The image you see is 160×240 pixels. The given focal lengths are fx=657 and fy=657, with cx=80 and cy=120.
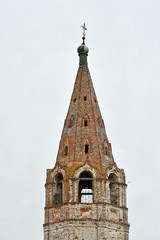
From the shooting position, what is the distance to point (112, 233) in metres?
53.8

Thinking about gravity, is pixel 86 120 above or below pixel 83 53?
below

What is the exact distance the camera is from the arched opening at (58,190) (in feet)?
184

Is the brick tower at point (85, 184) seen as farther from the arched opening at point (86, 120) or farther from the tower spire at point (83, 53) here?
the tower spire at point (83, 53)

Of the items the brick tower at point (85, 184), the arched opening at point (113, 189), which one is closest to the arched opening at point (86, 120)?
the brick tower at point (85, 184)

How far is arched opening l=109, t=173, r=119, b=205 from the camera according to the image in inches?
2206

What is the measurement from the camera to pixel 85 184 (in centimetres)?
5762

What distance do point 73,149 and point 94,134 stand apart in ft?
7.98

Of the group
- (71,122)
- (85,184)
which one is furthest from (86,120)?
(85,184)

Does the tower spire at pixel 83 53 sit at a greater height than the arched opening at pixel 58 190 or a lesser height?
greater

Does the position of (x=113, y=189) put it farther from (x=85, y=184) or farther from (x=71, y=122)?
(x=71, y=122)

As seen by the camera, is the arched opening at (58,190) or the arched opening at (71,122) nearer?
the arched opening at (58,190)

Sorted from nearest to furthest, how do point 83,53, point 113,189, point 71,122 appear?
point 113,189, point 71,122, point 83,53

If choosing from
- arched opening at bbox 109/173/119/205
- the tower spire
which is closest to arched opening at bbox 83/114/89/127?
arched opening at bbox 109/173/119/205

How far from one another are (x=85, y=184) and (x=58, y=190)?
2.56m
